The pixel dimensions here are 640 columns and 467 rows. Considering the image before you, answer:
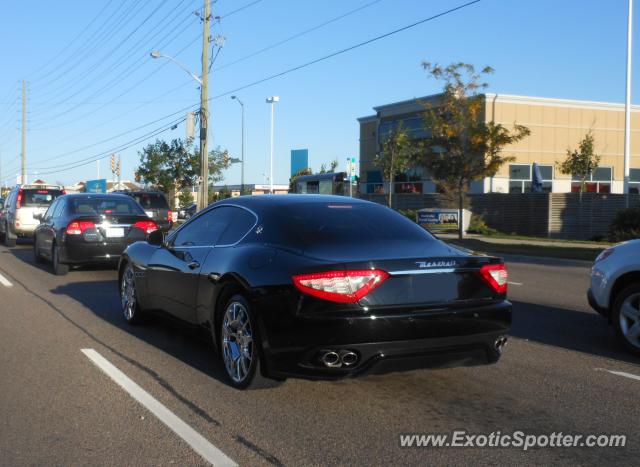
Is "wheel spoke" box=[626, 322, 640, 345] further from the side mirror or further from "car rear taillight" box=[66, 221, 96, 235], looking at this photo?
"car rear taillight" box=[66, 221, 96, 235]

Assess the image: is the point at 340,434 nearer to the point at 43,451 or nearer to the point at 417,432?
the point at 417,432

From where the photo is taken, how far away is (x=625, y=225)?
2712cm

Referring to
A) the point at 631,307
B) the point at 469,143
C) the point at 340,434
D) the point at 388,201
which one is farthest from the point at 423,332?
the point at 388,201

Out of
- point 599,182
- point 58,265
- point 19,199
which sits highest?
point 599,182

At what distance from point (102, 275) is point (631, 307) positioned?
9.63 m

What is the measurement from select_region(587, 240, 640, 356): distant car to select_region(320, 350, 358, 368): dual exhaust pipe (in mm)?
3438

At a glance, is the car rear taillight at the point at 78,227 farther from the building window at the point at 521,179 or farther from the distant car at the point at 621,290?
the building window at the point at 521,179

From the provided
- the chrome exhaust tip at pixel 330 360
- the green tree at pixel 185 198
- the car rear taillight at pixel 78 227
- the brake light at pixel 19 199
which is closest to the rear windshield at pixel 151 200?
the brake light at pixel 19 199

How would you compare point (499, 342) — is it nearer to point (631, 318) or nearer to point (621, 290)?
point (631, 318)

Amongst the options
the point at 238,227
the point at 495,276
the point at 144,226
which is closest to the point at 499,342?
the point at 495,276

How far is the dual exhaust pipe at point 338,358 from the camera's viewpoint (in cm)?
489

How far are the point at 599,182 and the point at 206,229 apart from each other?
53059 millimetres

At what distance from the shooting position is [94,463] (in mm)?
4184

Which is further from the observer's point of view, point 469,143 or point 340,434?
point 469,143
